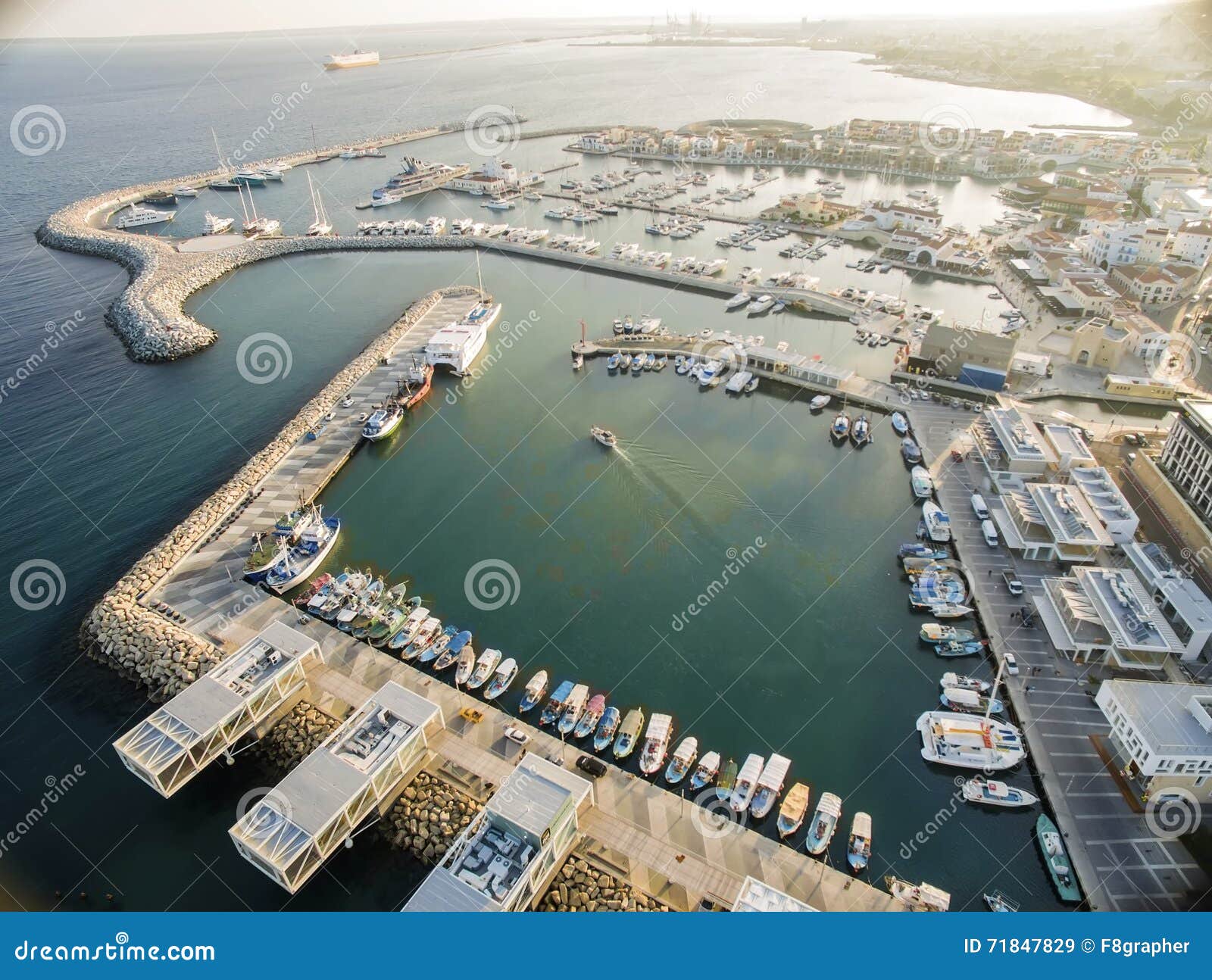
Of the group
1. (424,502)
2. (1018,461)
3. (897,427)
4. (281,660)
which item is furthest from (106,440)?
(1018,461)

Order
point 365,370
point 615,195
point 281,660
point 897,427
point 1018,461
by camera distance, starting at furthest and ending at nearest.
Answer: point 615,195 < point 365,370 < point 897,427 < point 1018,461 < point 281,660

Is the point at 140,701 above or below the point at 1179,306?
below

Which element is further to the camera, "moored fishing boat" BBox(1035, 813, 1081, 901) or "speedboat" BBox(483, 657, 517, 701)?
"speedboat" BBox(483, 657, 517, 701)

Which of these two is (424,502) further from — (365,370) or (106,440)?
(106,440)

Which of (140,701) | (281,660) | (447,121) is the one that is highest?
(447,121)
